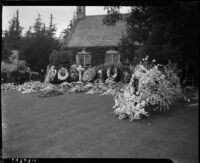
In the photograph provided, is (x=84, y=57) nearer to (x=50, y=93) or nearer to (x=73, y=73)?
(x=73, y=73)

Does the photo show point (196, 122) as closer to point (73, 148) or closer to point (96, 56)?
point (73, 148)

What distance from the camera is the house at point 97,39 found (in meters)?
10.0

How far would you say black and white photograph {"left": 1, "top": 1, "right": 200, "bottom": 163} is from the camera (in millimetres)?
5664

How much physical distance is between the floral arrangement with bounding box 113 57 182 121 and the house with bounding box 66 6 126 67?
61.7 inches

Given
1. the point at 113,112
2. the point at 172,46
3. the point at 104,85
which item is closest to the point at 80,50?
the point at 104,85

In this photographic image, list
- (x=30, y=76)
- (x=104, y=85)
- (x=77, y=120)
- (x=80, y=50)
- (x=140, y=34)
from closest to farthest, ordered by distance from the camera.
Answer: (x=77, y=120), (x=140, y=34), (x=104, y=85), (x=80, y=50), (x=30, y=76)

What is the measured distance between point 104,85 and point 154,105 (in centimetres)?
261

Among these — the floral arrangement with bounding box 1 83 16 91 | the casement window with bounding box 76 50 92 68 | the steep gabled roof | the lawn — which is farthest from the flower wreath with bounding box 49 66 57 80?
the lawn

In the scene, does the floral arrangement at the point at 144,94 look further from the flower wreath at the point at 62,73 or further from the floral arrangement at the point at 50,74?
the floral arrangement at the point at 50,74

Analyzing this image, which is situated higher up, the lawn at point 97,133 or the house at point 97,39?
the house at point 97,39

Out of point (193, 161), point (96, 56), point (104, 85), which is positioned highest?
point (96, 56)

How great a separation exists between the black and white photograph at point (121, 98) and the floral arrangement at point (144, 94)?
0.03m

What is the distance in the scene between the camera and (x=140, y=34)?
27.2 ft

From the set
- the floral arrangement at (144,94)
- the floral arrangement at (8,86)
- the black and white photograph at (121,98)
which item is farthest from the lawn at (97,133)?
the floral arrangement at (8,86)
